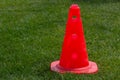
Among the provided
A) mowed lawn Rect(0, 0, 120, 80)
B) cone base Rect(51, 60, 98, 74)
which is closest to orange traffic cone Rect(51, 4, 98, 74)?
cone base Rect(51, 60, 98, 74)

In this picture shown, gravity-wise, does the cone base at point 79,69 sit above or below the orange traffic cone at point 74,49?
below

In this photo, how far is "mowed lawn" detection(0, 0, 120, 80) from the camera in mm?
4934

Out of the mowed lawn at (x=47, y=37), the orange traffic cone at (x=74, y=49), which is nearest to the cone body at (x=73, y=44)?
the orange traffic cone at (x=74, y=49)

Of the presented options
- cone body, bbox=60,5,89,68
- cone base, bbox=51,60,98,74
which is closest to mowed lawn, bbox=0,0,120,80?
cone base, bbox=51,60,98,74

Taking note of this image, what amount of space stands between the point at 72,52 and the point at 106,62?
64cm

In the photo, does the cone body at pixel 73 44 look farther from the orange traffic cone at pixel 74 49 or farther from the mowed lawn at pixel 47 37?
the mowed lawn at pixel 47 37

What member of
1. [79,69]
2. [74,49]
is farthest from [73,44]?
[79,69]

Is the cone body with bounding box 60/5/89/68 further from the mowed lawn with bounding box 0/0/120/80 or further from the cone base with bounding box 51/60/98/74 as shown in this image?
the mowed lawn with bounding box 0/0/120/80

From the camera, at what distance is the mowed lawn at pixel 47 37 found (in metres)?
4.93

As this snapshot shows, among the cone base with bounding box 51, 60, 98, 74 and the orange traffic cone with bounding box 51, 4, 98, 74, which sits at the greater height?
the orange traffic cone with bounding box 51, 4, 98, 74

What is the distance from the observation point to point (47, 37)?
6633 mm

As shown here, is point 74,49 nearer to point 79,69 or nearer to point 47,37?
point 79,69

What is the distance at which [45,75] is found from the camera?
4.80 metres

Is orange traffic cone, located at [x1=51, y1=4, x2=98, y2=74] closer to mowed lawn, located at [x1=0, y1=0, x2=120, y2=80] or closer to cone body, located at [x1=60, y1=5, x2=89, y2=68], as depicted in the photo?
cone body, located at [x1=60, y1=5, x2=89, y2=68]
